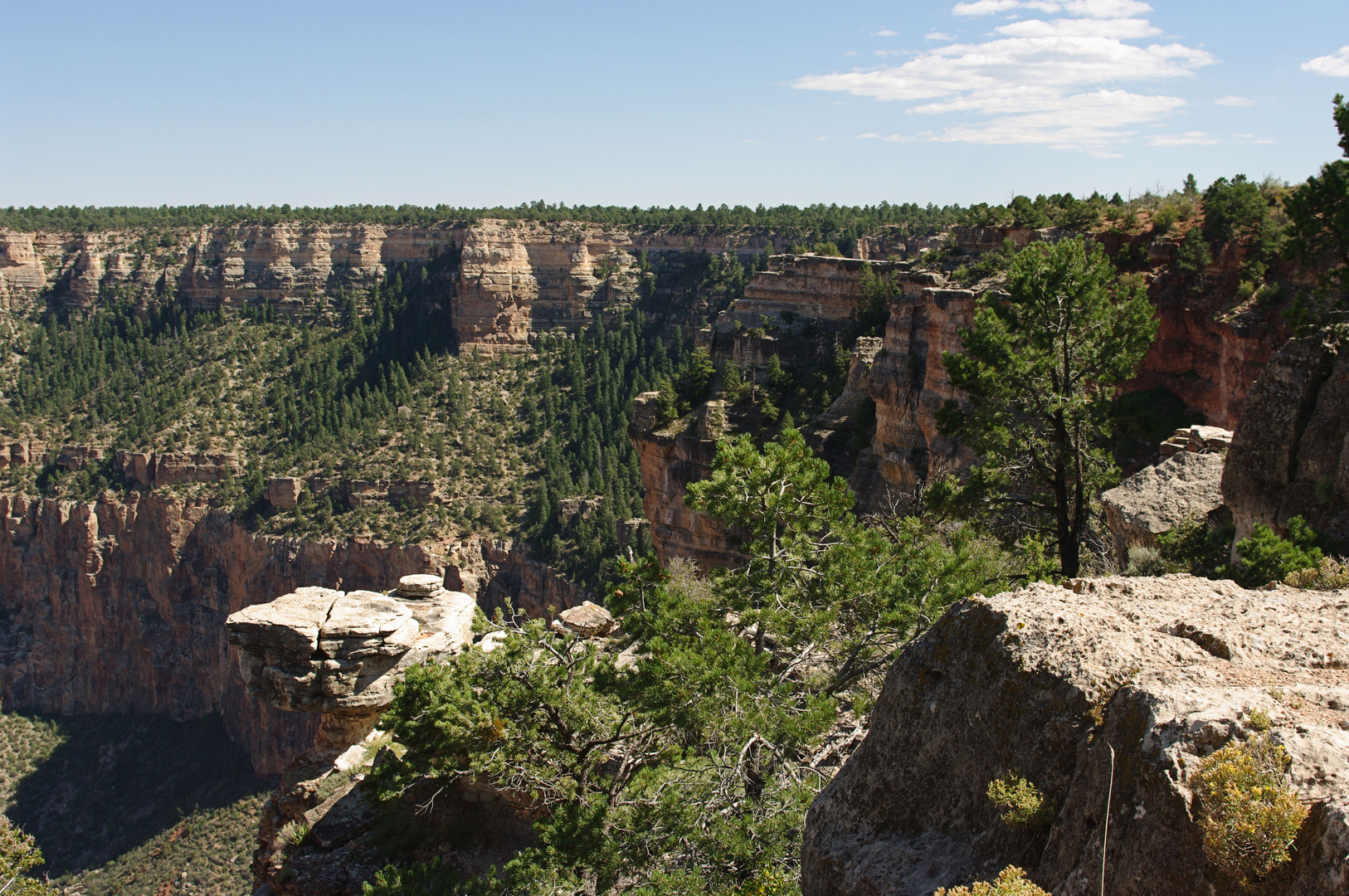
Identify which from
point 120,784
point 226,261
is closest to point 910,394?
point 120,784

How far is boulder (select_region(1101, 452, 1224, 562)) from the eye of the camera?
53.9 ft

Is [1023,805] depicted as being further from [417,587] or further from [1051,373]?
[417,587]

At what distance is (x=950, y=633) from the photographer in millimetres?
6871

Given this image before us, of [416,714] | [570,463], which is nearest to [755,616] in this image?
[416,714]

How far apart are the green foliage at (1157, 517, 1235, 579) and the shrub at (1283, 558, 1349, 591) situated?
3781mm

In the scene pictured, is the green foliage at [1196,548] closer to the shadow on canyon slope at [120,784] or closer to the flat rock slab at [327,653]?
the flat rock slab at [327,653]

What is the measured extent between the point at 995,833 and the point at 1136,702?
136 centimetres

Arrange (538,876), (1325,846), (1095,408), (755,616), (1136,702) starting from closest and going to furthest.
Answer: (1325,846)
(1136,702)
(538,876)
(755,616)
(1095,408)

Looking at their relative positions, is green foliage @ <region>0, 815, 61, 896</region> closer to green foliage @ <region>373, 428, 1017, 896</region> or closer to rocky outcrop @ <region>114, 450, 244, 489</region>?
green foliage @ <region>373, 428, 1017, 896</region>

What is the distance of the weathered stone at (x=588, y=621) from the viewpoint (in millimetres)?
22375

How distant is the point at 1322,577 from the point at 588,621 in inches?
643

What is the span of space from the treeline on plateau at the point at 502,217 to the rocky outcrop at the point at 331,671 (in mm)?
55151

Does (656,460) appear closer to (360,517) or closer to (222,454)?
(360,517)

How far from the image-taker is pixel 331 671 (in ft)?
67.4
